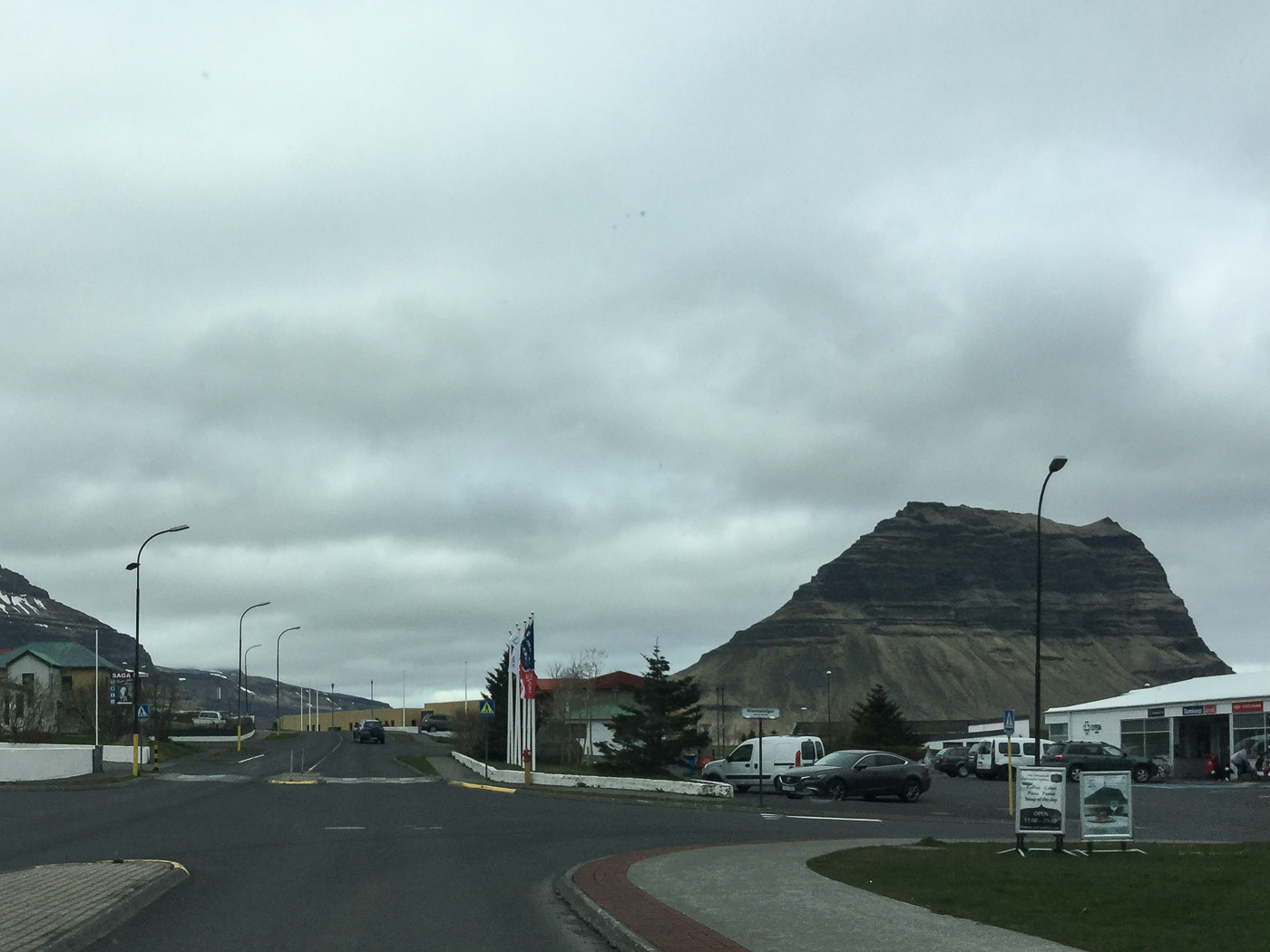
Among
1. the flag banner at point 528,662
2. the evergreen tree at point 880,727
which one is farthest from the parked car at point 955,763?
the flag banner at point 528,662

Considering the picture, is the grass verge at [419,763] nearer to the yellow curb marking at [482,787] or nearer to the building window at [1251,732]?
the yellow curb marking at [482,787]

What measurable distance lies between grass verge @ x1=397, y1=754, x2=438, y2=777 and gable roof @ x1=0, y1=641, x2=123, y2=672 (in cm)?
5831

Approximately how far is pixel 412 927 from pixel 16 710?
71.6 metres

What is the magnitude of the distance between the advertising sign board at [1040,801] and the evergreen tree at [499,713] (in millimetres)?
49716

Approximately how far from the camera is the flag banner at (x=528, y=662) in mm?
41062

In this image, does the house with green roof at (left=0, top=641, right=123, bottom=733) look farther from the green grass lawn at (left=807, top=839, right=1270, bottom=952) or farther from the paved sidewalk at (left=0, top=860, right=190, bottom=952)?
the green grass lawn at (left=807, top=839, right=1270, bottom=952)

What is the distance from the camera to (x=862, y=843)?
813 inches

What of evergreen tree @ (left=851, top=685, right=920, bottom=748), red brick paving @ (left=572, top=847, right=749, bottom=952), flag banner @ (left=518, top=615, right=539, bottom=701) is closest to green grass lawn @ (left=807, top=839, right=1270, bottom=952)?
red brick paving @ (left=572, top=847, right=749, bottom=952)

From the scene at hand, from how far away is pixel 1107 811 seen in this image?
18.2m

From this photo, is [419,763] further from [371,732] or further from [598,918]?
[598,918]

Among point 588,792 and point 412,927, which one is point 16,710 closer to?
point 588,792

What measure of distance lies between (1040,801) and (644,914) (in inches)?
333

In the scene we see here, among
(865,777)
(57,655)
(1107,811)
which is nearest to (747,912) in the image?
(1107,811)

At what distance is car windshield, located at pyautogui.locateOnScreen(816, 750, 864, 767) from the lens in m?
37.4
